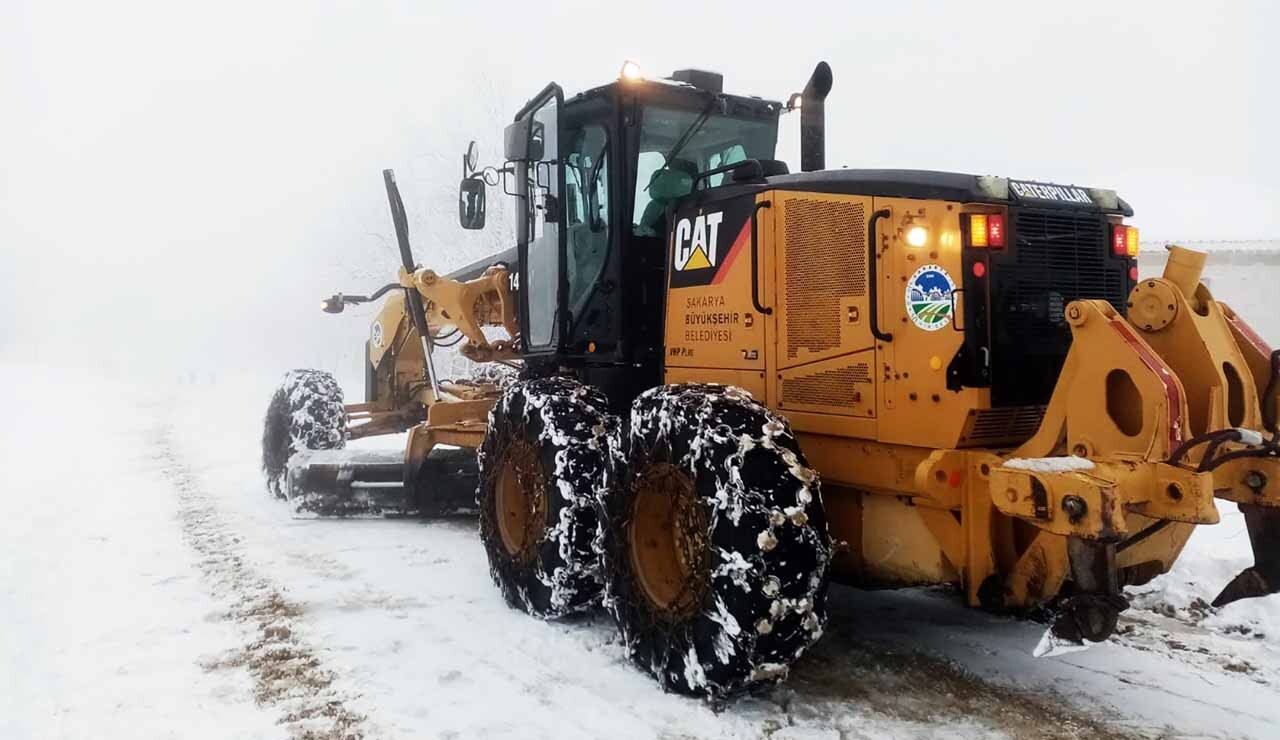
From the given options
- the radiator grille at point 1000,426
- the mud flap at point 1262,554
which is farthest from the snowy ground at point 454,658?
the radiator grille at point 1000,426

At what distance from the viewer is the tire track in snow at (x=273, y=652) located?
3838 millimetres

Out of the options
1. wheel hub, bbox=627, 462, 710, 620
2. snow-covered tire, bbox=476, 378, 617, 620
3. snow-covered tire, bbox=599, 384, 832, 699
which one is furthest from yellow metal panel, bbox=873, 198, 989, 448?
snow-covered tire, bbox=476, 378, 617, 620

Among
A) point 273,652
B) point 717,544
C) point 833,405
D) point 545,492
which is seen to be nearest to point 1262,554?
point 833,405

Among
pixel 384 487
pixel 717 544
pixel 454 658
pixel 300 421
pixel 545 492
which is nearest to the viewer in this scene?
pixel 717 544

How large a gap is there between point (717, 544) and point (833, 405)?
941mm

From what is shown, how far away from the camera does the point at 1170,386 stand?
324cm

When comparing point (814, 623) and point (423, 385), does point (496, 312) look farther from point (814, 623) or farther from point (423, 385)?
point (814, 623)

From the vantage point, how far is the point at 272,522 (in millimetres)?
8023

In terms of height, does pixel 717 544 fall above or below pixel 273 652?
above

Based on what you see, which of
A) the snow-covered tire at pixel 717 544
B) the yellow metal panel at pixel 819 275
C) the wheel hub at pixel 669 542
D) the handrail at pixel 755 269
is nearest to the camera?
the snow-covered tire at pixel 717 544

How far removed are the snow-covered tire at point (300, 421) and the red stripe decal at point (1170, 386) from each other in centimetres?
725

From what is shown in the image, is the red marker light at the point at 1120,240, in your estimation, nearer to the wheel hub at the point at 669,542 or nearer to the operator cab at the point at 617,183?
the operator cab at the point at 617,183

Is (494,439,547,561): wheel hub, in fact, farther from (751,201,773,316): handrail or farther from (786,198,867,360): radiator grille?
(786,198,867,360): radiator grille

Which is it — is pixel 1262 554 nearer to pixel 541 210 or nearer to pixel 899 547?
pixel 899 547
